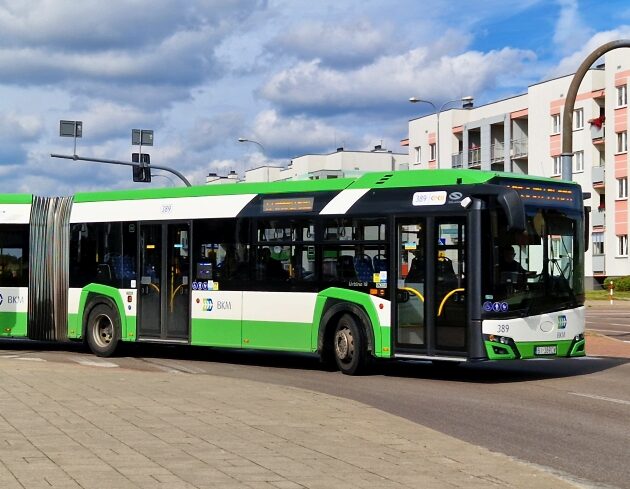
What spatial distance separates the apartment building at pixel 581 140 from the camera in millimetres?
65938

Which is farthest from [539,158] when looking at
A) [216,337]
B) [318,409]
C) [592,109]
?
[318,409]

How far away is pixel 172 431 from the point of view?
996cm

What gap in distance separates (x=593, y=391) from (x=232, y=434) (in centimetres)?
670

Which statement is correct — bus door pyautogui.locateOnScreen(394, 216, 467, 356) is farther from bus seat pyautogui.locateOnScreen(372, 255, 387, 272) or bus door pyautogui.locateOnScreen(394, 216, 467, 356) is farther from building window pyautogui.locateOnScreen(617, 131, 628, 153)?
building window pyautogui.locateOnScreen(617, 131, 628, 153)

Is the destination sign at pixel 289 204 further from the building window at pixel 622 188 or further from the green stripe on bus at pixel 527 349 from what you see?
the building window at pixel 622 188

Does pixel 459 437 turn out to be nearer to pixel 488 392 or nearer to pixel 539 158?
pixel 488 392

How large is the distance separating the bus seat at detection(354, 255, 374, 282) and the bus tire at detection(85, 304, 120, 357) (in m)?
5.68

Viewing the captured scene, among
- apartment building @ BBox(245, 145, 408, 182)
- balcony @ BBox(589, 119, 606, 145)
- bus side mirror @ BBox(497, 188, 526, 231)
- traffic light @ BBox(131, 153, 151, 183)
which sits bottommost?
bus side mirror @ BBox(497, 188, 526, 231)

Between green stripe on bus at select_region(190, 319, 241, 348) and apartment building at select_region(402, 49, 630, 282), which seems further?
apartment building at select_region(402, 49, 630, 282)

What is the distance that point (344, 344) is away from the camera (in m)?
17.1

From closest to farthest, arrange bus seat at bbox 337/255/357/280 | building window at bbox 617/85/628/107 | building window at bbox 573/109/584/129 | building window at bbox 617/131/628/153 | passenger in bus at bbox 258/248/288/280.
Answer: bus seat at bbox 337/255/357/280 < passenger in bus at bbox 258/248/288/280 < building window at bbox 617/85/628/107 < building window at bbox 617/131/628/153 < building window at bbox 573/109/584/129

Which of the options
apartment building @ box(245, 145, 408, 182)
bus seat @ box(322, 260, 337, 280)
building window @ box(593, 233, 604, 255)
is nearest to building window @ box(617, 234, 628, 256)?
building window @ box(593, 233, 604, 255)

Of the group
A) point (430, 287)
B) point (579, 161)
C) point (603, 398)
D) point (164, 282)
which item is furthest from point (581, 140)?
point (603, 398)

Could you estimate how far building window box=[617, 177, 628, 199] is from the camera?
65.8 metres
